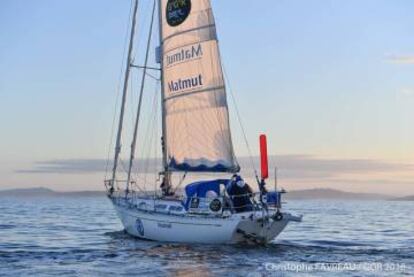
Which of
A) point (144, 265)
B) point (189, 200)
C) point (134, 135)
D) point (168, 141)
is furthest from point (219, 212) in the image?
point (134, 135)

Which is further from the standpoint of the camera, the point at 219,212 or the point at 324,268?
the point at 219,212

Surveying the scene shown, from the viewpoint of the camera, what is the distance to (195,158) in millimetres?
37000

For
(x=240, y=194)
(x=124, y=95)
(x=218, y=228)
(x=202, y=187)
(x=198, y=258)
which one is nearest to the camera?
(x=198, y=258)

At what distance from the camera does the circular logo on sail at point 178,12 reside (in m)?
37.9

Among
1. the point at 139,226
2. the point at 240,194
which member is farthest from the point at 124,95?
the point at 240,194

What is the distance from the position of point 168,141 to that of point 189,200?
19.7 feet

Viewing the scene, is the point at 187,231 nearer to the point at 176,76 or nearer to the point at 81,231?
the point at 176,76

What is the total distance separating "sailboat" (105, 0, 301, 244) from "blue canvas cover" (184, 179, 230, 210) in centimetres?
5

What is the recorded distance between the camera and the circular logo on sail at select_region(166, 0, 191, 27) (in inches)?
1491

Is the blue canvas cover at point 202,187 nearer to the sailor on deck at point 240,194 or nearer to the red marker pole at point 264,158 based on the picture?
the sailor on deck at point 240,194

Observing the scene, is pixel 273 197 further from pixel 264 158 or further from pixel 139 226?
pixel 139 226

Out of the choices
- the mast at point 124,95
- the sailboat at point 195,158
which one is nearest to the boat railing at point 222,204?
the sailboat at point 195,158

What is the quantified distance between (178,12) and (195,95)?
480 cm

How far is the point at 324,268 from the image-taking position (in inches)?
1081
